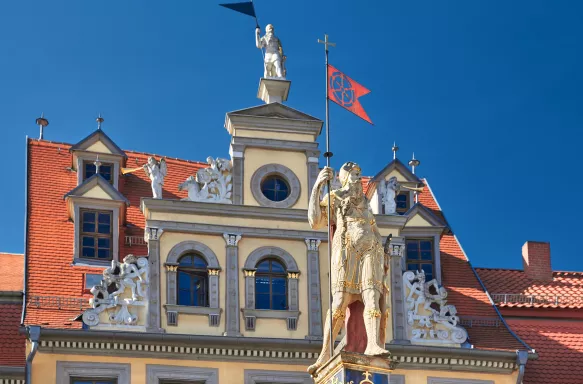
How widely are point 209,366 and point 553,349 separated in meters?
7.13

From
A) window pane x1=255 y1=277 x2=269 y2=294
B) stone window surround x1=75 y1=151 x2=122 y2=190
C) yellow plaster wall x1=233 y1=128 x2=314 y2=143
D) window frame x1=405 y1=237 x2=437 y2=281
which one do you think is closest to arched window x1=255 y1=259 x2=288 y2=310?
window pane x1=255 y1=277 x2=269 y2=294

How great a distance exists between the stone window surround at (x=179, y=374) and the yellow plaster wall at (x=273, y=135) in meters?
5.06

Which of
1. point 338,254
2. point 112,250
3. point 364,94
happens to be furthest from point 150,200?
point 338,254

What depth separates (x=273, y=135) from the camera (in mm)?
32656

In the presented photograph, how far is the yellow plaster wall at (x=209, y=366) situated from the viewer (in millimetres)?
29406

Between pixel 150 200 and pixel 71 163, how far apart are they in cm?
405

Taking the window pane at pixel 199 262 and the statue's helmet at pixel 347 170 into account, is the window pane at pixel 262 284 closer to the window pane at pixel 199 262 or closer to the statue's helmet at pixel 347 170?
the window pane at pixel 199 262

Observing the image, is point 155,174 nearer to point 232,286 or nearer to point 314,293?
point 232,286

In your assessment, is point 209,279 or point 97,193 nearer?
point 209,279

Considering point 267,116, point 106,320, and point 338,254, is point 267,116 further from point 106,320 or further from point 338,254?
point 338,254

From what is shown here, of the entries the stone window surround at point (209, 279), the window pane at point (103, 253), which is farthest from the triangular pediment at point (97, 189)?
the stone window surround at point (209, 279)

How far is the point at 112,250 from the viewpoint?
32125 mm

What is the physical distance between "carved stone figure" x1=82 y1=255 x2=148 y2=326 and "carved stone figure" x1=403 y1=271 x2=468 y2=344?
5.27 m

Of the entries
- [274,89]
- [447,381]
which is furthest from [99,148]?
[447,381]
